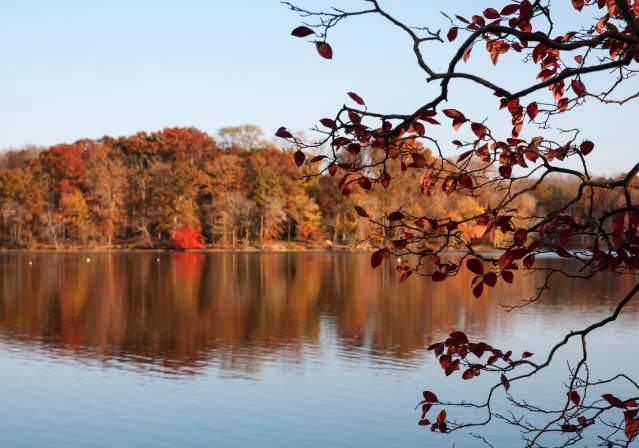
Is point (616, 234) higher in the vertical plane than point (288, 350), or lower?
higher

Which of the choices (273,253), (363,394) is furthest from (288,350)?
(273,253)

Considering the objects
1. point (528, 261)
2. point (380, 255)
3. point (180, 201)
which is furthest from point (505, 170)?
point (180, 201)

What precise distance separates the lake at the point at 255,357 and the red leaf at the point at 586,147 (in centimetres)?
775

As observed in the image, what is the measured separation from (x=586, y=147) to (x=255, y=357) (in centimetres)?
1350

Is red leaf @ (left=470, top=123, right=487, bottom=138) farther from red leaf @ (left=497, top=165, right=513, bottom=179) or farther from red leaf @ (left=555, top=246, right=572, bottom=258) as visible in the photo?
red leaf @ (left=555, top=246, right=572, bottom=258)

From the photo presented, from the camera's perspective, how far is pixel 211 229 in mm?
64938

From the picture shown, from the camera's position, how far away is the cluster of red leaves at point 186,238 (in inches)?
2464

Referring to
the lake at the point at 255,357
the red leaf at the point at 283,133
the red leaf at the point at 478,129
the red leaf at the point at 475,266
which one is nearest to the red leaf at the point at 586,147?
the red leaf at the point at 478,129

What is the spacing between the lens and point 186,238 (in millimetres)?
62719

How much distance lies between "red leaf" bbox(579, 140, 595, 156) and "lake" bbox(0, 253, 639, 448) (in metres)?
7.75

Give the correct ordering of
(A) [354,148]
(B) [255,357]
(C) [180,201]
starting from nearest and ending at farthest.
Answer: (A) [354,148] → (B) [255,357] → (C) [180,201]

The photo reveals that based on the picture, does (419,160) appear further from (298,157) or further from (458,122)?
(298,157)

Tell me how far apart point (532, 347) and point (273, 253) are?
146ft

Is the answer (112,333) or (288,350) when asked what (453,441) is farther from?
(112,333)
